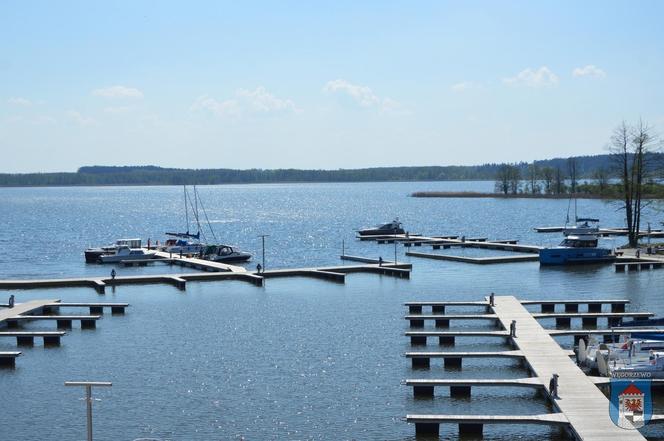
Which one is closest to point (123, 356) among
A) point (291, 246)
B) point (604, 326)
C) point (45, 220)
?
point (604, 326)

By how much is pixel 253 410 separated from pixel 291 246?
238 ft

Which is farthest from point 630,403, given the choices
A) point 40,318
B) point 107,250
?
point 107,250

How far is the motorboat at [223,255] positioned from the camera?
79312 millimetres

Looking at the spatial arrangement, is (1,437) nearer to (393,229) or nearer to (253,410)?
(253,410)

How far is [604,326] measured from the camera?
4641 centimetres

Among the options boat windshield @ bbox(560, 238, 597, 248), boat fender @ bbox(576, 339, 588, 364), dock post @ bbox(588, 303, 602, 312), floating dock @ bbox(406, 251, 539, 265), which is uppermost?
boat windshield @ bbox(560, 238, 597, 248)

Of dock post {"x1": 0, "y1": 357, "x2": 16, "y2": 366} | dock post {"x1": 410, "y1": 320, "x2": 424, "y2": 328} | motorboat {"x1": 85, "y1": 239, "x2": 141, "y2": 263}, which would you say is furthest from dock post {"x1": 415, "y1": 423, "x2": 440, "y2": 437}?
motorboat {"x1": 85, "y1": 239, "x2": 141, "y2": 263}

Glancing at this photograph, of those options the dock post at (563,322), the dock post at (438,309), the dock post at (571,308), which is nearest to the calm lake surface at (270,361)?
the dock post at (438,309)

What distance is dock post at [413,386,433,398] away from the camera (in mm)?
31906

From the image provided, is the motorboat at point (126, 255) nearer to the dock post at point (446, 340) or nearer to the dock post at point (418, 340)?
the dock post at point (418, 340)

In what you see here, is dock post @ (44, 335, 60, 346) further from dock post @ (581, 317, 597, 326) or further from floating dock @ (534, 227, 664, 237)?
floating dock @ (534, 227, 664, 237)

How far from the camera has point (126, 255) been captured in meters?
81.7

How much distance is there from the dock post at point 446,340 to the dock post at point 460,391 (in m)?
9.49

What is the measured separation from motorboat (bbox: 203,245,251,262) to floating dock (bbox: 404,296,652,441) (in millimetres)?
39085
